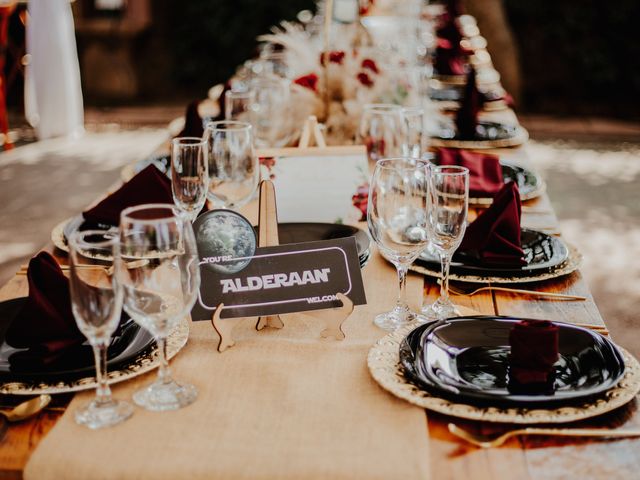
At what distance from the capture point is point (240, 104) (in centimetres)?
215

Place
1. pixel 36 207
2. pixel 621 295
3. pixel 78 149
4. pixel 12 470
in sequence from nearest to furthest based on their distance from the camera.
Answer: pixel 12 470, pixel 621 295, pixel 36 207, pixel 78 149

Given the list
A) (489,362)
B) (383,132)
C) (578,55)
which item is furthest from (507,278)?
(578,55)

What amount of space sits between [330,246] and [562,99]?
298 inches

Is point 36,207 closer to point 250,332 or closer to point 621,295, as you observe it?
point 621,295

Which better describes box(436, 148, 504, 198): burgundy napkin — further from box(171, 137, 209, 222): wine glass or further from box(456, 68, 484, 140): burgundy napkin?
box(171, 137, 209, 222): wine glass

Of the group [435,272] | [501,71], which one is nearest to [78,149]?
[501,71]

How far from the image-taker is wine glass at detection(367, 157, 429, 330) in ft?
4.00

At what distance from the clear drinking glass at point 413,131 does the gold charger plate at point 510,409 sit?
885 mm

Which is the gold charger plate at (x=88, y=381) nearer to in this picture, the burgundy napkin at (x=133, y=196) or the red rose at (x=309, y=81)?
the burgundy napkin at (x=133, y=196)

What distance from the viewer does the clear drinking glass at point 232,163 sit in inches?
59.6

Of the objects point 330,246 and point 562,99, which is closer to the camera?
point 330,246

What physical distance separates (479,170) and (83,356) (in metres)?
1.21

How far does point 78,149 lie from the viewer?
6113mm

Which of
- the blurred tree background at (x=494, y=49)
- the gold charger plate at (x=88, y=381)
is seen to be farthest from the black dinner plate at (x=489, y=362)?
the blurred tree background at (x=494, y=49)
